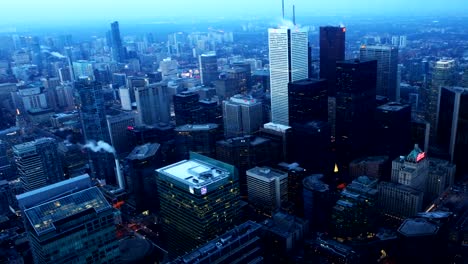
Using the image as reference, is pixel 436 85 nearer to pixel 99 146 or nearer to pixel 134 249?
pixel 99 146

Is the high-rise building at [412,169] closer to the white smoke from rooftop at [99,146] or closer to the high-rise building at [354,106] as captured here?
the high-rise building at [354,106]

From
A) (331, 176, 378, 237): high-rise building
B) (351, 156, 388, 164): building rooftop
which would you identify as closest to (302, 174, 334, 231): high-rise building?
(331, 176, 378, 237): high-rise building

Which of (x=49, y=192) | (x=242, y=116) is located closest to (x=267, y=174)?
(x=242, y=116)

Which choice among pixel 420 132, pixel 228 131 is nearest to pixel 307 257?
pixel 420 132

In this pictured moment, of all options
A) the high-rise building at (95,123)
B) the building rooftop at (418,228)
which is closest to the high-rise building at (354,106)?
the building rooftop at (418,228)

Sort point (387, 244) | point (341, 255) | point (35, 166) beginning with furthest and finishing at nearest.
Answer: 1. point (35, 166)
2. point (387, 244)
3. point (341, 255)

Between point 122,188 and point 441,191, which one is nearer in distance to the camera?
point 441,191

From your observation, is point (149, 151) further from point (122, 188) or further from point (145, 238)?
point (145, 238)
